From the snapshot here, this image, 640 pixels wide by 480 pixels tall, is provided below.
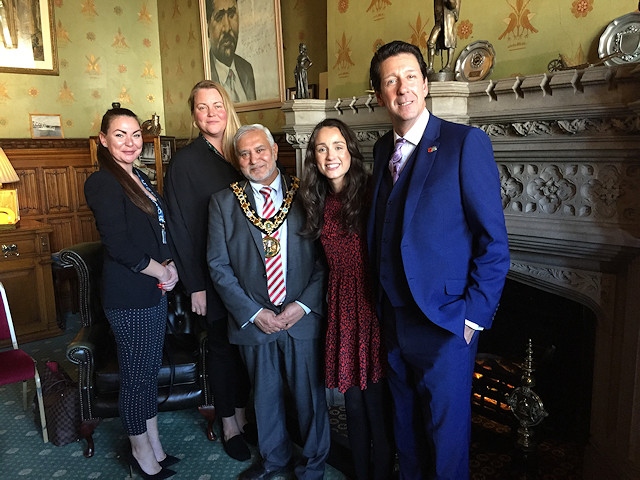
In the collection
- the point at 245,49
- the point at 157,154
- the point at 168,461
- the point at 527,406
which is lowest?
the point at 168,461

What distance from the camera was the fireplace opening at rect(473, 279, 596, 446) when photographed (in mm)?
2438

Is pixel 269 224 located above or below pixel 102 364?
above

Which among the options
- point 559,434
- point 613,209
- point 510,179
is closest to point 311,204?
point 510,179

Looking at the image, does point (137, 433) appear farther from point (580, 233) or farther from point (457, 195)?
point (580, 233)

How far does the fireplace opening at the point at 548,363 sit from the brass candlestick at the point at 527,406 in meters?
0.14

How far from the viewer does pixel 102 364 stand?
8.64ft

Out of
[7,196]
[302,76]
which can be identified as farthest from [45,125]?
[302,76]

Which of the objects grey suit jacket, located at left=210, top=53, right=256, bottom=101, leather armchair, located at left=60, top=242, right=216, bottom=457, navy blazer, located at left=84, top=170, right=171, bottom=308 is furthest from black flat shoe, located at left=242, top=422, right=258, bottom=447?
grey suit jacket, located at left=210, top=53, right=256, bottom=101

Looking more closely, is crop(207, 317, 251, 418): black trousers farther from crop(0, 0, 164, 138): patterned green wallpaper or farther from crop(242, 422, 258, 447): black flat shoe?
crop(0, 0, 164, 138): patterned green wallpaper

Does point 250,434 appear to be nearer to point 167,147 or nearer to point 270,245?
point 270,245

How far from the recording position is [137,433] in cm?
232

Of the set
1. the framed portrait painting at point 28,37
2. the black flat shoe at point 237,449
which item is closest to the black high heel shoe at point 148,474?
the black flat shoe at point 237,449

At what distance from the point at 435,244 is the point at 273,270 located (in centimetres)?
75

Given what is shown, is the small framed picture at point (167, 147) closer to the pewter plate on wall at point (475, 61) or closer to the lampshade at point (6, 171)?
the lampshade at point (6, 171)
